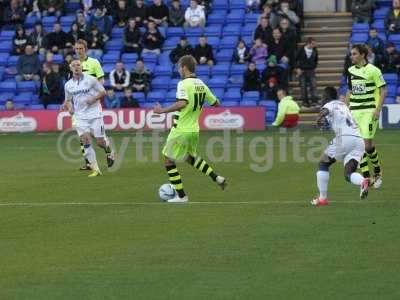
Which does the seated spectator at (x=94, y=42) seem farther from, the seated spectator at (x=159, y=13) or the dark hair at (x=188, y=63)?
the dark hair at (x=188, y=63)

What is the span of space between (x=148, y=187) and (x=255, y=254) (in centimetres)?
Result: 740

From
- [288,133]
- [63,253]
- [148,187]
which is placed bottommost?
[288,133]

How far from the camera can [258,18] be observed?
37.1m

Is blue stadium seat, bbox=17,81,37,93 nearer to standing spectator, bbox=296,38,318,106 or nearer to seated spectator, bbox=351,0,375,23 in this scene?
standing spectator, bbox=296,38,318,106

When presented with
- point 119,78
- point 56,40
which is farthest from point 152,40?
point 56,40

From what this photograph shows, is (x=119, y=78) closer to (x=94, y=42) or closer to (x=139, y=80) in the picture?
(x=139, y=80)

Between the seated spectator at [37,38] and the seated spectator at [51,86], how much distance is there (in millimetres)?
2083

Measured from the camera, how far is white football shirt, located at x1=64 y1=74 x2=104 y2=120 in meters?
22.0

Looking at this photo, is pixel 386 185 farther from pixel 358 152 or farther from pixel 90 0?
pixel 90 0

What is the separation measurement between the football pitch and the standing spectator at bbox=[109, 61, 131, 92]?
11845mm

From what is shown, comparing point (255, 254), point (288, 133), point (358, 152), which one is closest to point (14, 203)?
point (358, 152)

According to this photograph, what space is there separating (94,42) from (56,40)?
1.22 meters

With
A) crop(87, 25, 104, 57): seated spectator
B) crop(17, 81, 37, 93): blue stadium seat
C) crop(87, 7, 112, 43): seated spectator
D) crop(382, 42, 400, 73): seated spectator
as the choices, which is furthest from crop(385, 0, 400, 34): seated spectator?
crop(17, 81, 37, 93): blue stadium seat

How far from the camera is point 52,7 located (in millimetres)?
38625
